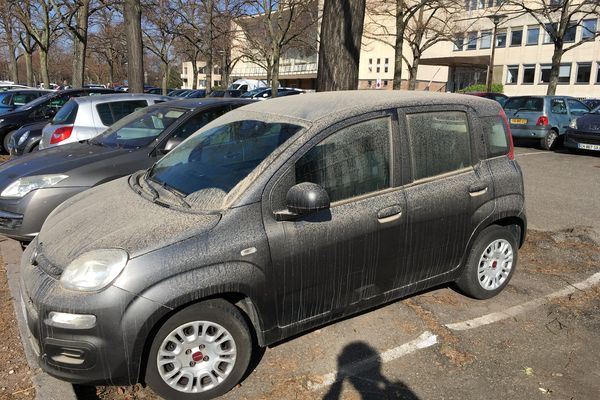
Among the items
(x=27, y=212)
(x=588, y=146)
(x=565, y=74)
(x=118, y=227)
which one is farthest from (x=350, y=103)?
(x=565, y=74)

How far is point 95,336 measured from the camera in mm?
2678

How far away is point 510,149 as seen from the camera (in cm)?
439

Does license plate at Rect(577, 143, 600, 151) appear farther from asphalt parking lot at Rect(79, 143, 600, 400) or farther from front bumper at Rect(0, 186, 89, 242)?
front bumper at Rect(0, 186, 89, 242)

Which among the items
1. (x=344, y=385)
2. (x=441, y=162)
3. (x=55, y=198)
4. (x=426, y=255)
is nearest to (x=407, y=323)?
(x=426, y=255)

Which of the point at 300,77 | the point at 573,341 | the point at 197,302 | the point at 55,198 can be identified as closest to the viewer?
the point at 197,302

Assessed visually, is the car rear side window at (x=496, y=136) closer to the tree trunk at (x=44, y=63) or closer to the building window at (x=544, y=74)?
the tree trunk at (x=44, y=63)

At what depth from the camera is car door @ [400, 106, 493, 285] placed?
3.67m

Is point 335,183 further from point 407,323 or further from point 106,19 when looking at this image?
point 106,19

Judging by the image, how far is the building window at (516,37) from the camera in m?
46.5

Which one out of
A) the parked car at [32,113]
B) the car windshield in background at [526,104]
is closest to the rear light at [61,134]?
the parked car at [32,113]

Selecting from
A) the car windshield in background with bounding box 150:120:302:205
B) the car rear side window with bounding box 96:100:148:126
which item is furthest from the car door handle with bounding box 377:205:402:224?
the car rear side window with bounding box 96:100:148:126

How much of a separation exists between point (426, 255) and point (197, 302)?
178 centimetres

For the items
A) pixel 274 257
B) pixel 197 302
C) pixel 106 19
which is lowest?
pixel 197 302

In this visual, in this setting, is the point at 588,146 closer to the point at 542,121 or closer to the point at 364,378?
the point at 542,121
